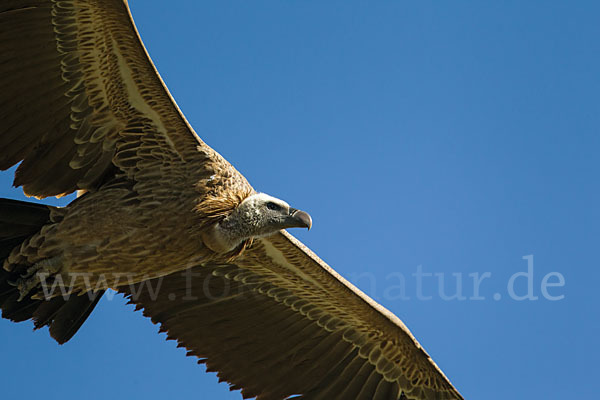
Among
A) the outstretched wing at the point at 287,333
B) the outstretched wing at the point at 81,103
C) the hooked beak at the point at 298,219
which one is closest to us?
the outstretched wing at the point at 81,103

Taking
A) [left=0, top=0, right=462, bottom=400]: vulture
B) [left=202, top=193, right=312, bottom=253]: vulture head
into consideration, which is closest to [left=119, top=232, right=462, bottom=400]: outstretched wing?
[left=0, top=0, right=462, bottom=400]: vulture

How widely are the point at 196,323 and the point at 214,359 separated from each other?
41 cm

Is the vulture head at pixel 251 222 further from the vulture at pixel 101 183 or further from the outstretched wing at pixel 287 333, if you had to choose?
the outstretched wing at pixel 287 333

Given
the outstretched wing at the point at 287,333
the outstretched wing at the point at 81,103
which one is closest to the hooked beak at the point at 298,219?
the outstretched wing at the point at 81,103

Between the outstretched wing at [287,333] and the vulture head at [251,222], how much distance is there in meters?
1.00

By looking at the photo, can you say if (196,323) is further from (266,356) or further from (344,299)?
(344,299)

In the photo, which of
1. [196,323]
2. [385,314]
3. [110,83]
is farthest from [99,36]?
[385,314]

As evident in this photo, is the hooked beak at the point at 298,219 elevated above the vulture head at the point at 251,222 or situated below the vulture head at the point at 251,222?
above

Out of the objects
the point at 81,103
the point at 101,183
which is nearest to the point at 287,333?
the point at 101,183

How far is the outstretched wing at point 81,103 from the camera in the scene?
7934 mm

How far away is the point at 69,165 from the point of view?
8.49 meters

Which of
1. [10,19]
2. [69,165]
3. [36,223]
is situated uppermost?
[10,19]

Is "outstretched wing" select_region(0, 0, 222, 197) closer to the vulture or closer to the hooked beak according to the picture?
the vulture

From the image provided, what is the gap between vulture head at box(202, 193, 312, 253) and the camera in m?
8.23
